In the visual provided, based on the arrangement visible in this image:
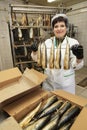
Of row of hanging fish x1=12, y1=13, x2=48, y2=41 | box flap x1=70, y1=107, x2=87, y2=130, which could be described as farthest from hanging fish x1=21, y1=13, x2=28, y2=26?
box flap x1=70, y1=107, x2=87, y2=130

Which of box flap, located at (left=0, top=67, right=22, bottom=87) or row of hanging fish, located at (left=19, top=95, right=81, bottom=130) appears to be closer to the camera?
row of hanging fish, located at (left=19, top=95, right=81, bottom=130)

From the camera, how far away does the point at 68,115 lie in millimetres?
856

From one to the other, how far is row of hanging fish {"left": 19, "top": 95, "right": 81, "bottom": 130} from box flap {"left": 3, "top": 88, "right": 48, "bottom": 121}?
4 centimetres

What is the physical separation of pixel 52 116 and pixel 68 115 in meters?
0.12

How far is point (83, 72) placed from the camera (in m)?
4.21

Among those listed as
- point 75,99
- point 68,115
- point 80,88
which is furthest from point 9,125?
point 80,88

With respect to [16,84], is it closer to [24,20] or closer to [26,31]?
[24,20]

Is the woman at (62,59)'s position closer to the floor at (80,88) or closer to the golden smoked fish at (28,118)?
the golden smoked fish at (28,118)

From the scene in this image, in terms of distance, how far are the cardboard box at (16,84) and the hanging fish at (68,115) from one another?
1.00 feet

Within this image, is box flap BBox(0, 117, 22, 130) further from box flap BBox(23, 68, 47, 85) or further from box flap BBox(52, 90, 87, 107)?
box flap BBox(52, 90, 87, 107)

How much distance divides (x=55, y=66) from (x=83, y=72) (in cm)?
315

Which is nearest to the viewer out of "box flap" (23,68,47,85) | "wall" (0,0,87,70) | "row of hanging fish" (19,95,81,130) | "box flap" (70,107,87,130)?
"box flap" (70,107,87,130)

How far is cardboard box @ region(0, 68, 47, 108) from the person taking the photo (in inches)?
34.2

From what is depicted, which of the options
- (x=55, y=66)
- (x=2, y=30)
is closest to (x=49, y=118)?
(x=55, y=66)
